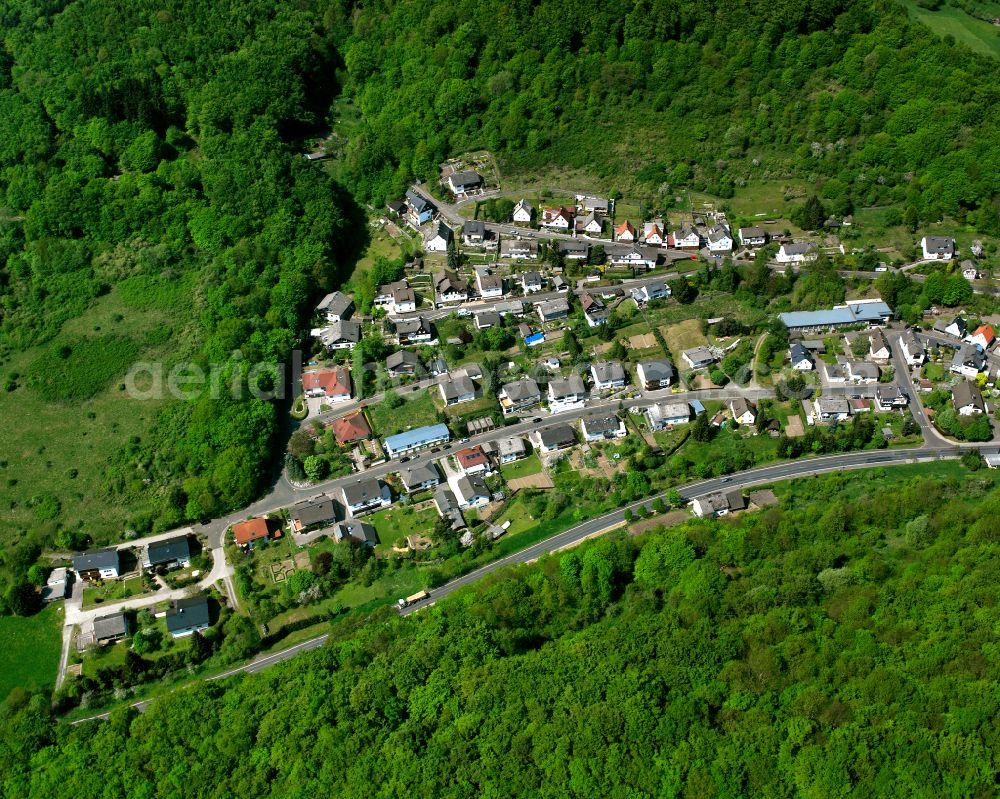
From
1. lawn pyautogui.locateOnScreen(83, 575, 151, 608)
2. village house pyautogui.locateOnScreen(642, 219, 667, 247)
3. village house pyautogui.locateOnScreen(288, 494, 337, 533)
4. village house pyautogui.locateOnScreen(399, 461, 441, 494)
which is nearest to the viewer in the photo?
lawn pyautogui.locateOnScreen(83, 575, 151, 608)

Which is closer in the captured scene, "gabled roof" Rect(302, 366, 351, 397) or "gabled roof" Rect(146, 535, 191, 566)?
"gabled roof" Rect(146, 535, 191, 566)

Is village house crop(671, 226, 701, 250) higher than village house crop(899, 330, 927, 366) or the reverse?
higher

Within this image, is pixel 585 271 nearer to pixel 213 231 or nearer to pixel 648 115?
pixel 648 115

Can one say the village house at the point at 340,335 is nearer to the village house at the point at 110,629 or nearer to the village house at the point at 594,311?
the village house at the point at 594,311

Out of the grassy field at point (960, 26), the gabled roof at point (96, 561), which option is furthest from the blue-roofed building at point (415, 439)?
the grassy field at point (960, 26)

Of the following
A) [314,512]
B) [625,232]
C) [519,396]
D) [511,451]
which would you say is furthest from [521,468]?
[625,232]

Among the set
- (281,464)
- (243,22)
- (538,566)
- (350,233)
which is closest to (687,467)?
(538,566)

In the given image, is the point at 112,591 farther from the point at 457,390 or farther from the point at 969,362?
the point at 969,362

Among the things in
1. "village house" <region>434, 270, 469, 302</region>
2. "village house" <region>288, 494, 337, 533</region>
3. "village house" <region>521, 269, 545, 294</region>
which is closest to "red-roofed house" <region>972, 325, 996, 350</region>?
"village house" <region>521, 269, 545, 294</region>

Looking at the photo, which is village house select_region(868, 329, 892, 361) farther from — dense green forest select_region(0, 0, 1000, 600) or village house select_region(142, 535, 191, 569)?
village house select_region(142, 535, 191, 569)
